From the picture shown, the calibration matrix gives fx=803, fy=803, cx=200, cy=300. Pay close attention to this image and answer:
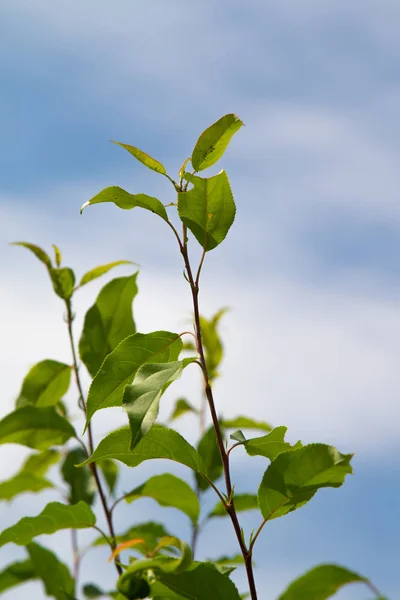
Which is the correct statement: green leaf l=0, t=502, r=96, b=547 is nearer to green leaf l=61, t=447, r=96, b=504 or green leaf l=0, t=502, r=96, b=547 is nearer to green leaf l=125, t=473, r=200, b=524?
green leaf l=125, t=473, r=200, b=524

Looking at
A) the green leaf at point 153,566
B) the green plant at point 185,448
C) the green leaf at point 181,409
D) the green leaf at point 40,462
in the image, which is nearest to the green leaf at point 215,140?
the green plant at point 185,448

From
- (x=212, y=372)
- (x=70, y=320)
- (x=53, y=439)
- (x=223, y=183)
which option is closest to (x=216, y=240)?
(x=223, y=183)

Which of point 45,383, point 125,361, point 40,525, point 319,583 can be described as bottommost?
point 319,583

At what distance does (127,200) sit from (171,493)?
1.38m

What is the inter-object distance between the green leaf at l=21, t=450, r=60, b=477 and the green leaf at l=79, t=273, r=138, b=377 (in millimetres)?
872

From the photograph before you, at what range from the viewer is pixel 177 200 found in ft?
6.46

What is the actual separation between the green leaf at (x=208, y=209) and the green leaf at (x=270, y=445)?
0.49 meters

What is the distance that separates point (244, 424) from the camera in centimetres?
404

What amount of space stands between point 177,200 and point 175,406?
9.07 ft

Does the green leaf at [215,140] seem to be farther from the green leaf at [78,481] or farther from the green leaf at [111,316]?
the green leaf at [78,481]

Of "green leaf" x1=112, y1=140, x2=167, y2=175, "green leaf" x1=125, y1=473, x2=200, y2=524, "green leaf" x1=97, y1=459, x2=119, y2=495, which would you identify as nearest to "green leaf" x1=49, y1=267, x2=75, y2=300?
→ "green leaf" x1=125, y1=473, x2=200, y2=524

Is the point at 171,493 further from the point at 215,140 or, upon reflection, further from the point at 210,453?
the point at 215,140

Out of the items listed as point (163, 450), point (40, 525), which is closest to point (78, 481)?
point (40, 525)

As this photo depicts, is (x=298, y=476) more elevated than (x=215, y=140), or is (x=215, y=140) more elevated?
(x=215, y=140)
